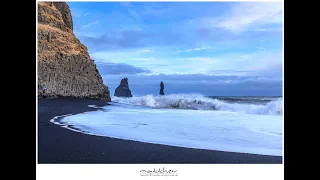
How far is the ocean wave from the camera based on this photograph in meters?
3.09

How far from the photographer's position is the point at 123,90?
3.16 metres

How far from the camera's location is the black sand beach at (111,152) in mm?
2898

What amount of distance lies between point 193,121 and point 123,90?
2.19ft

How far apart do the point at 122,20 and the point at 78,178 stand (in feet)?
4.43
